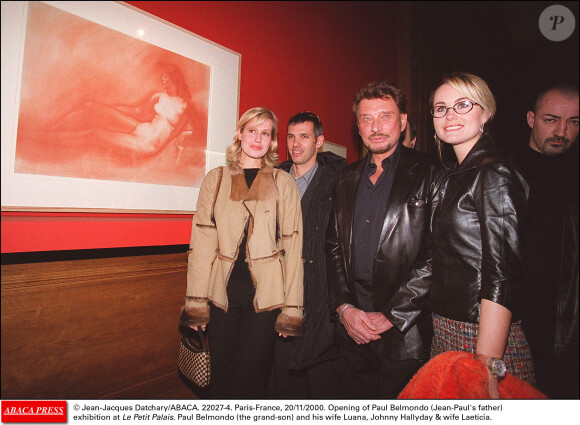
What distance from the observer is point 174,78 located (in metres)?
Result: 2.01

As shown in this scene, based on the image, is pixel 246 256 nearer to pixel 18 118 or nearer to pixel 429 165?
pixel 429 165

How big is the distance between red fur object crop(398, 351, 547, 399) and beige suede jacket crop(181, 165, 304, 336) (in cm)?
72

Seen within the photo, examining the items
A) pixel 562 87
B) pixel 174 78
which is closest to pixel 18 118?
pixel 174 78

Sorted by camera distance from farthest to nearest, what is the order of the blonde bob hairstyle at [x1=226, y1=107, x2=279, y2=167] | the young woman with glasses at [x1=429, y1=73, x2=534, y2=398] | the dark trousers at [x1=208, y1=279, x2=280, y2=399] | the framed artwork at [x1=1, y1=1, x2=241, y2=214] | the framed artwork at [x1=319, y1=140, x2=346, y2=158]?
1. the framed artwork at [x1=319, y1=140, x2=346, y2=158]
2. the blonde bob hairstyle at [x1=226, y1=107, x2=279, y2=167]
3. the dark trousers at [x1=208, y1=279, x2=280, y2=399]
4. the framed artwork at [x1=1, y1=1, x2=241, y2=214]
5. the young woman with glasses at [x1=429, y1=73, x2=534, y2=398]

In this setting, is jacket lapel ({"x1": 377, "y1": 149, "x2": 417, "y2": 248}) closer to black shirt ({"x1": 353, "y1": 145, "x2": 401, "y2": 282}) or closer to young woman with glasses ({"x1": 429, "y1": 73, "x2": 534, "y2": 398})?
black shirt ({"x1": 353, "y1": 145, "x2": 401, "y2": 282})

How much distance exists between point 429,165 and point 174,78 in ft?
5.66

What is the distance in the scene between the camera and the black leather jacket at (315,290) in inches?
73.0

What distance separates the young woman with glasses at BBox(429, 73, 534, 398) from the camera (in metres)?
1.13

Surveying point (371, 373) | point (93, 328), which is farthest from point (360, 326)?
point (93, 328)

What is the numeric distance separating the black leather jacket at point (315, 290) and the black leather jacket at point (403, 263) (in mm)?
191

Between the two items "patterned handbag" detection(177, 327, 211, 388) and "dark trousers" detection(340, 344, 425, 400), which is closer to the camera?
"dark trousers" detection(340, 344, 425, 400)

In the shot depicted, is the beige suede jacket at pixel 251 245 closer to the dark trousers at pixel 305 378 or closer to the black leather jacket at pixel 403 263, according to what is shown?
the black leather jacket at pixel 403 263

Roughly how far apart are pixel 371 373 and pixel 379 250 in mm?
722

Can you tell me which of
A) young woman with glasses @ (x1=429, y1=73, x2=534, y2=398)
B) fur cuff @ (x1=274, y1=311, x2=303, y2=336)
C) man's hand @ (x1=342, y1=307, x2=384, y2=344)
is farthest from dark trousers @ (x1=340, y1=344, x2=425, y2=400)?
fur cuff @ (x1=274, y1=311, x2=303, y2=336)
